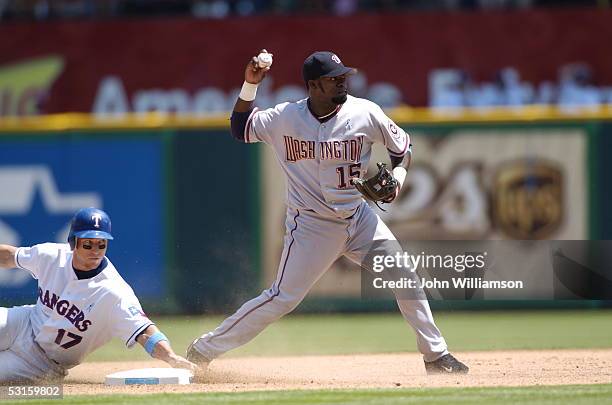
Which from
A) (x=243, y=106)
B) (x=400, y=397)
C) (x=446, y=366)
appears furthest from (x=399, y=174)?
(x=400, y=397)

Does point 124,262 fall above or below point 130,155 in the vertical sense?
below

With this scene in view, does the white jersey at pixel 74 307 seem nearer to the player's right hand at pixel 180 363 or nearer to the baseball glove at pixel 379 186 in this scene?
the player's right hand at pixel 180 363

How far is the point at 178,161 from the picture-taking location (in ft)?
39.7

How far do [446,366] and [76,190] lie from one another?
5.92 metres

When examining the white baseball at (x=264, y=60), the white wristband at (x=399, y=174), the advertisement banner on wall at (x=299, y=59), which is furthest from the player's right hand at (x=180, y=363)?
the advertisement banner on wall at (x=299, y=59)

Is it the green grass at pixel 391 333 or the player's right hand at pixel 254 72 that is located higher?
the player's right hand at pixel 254 72

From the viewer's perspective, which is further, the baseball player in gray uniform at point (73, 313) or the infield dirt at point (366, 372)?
the infield dirt at point (366, 372)

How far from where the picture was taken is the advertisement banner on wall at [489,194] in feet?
38.2

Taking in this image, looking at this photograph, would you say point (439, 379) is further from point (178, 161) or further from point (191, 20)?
point (191, 20)

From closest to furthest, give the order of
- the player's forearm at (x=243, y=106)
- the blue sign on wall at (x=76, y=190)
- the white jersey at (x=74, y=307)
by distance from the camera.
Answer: the white jersey at (x=74, y=307) < the player's forearm at (x=243, y=106) < the blue sign on wall at (x=76, y=190)

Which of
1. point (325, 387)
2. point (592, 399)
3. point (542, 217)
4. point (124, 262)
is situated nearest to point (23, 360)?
point (325, 387)

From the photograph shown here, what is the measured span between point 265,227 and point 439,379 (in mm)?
5205

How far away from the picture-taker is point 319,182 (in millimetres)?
7082

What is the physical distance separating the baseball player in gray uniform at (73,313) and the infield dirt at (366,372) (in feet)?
0.82
